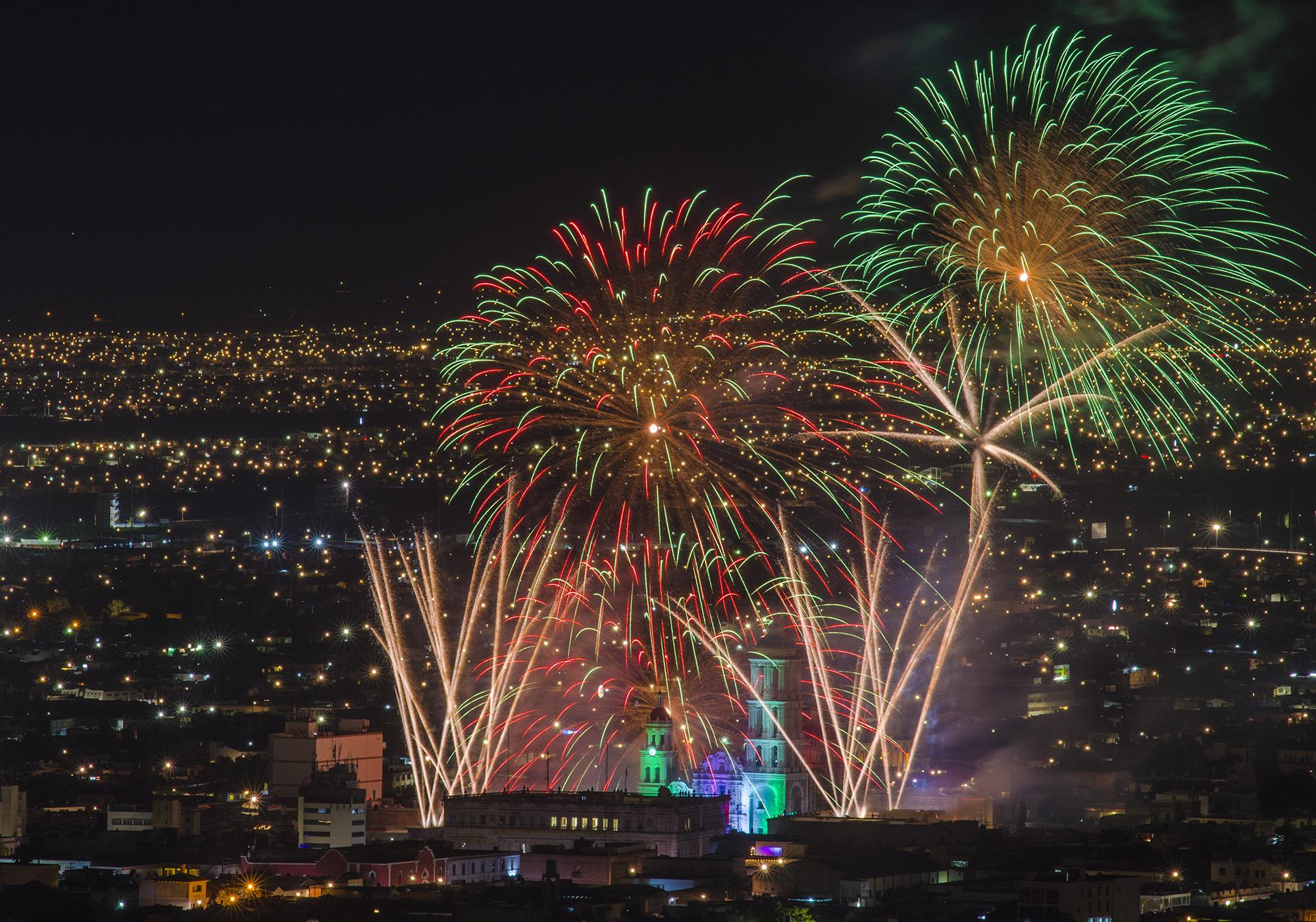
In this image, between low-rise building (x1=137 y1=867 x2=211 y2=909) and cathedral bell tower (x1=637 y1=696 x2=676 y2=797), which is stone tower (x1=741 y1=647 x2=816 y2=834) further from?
low-rise building (x1=137 y1=867 x2=211 y2=909)

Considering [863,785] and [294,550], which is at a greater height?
[294,550]

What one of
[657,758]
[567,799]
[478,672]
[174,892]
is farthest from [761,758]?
[174,892]

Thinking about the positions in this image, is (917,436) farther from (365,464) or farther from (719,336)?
(365,464)

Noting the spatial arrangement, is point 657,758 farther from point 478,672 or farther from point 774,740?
point 478,672

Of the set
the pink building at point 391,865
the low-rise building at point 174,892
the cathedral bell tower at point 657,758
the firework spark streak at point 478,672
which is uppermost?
the firework spark streak at point 478,672

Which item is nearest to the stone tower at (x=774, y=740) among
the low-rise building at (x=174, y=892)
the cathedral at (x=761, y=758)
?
the cathedral at (x=761, y=758)

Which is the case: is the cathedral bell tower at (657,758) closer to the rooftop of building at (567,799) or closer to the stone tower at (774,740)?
the stone tower at (774,740)

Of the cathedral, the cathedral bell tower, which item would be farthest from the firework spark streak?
the cathedral

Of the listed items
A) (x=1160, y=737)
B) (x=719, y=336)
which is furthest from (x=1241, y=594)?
(x=719, y=336)
